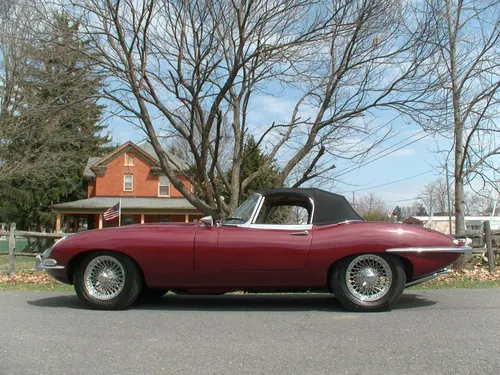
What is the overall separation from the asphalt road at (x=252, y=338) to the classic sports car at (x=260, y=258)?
0.28 meters

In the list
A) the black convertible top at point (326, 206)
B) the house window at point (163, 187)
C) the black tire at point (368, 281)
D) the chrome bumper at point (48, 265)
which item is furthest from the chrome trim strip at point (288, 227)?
the house window at point (163, 187)

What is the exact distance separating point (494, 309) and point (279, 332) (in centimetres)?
273

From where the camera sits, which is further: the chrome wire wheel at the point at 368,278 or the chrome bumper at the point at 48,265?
the chrome bumper at the point at 48,265

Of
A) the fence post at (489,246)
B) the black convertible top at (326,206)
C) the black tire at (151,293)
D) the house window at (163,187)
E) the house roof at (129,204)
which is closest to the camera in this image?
the black convertible top at (326,206)

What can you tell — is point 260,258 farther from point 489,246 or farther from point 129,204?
point 129,204

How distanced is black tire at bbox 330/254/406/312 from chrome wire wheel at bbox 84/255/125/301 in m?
2.48

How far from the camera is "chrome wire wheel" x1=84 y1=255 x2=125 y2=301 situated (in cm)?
586

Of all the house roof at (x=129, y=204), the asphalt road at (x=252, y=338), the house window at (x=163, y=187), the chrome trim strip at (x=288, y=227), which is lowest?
the asphalt road at (x=252, y=338)

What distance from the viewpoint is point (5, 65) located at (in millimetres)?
18750

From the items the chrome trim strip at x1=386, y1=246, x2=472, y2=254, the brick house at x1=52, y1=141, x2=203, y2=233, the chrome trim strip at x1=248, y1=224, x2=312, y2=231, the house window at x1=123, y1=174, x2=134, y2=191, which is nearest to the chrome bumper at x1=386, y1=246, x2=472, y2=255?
the chrome trim strip at x1=386, y1=246, x2=472, y2=254

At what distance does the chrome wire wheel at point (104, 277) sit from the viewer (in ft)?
19.2

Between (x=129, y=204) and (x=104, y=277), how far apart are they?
26964mm

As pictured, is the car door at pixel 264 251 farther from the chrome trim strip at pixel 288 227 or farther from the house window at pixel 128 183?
the house window at pixel 128 183

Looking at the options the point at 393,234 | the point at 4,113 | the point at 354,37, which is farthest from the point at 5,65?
the point at 393,234
